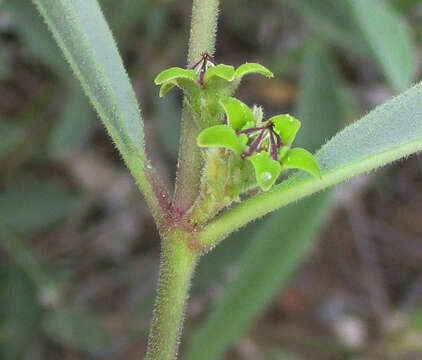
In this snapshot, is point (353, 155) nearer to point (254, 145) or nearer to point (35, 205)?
point (254, 145)

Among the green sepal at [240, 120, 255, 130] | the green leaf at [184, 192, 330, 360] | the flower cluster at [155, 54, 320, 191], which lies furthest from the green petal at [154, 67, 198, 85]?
the green leaf at [184, 192, 330, 360]

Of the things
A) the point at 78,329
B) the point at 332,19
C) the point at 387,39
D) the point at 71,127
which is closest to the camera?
the point at 387,39

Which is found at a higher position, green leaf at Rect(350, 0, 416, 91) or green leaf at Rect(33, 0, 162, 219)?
green leaf at Rect(350, 0, 416, 91)

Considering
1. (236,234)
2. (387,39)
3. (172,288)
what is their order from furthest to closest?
(236,234) < (387,39) < (172,288)

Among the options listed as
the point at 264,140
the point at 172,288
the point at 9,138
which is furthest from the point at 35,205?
the point at 264,140

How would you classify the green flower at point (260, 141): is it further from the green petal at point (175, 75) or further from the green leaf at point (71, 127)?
the green leaf at point (71, 127)

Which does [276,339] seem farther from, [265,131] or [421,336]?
[265,131]

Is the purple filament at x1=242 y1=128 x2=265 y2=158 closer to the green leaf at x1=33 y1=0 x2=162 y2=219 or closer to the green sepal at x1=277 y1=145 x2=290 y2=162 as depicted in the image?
the green sepal at x1=277 y1=145 x2=290 y2=162
